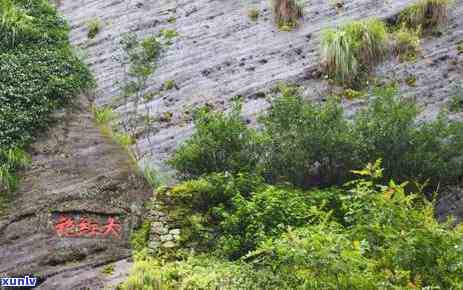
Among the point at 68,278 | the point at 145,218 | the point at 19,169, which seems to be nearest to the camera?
the point at 68,278

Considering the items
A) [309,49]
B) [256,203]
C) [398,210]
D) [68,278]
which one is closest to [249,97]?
[309,49]

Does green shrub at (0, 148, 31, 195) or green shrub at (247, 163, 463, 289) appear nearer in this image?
green shrub at (247, 163, 463, 289)

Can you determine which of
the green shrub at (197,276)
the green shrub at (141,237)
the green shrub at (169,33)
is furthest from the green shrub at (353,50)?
the green shrub at (197,276)

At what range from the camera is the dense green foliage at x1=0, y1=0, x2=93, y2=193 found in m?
10.1

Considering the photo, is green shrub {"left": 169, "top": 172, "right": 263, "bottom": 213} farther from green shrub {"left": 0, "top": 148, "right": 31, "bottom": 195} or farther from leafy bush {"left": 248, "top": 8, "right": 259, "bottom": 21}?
leafy bush {"left": 248, "top": 8, "right": 259, "bottom": 21}

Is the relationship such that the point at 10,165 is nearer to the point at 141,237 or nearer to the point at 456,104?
the point at 141,237

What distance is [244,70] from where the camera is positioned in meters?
11.9

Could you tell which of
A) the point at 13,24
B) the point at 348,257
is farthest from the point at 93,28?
the point at 348,257

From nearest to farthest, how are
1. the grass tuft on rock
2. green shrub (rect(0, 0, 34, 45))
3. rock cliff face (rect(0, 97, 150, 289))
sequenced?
rock cliff face (rect(0, 97, 150, 289)) → green shrub (rect(0, 0, 34, 45)) → the grass tuft on rock

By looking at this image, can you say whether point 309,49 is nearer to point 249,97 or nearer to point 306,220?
point 249,97

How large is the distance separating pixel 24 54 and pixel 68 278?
5.72 metres

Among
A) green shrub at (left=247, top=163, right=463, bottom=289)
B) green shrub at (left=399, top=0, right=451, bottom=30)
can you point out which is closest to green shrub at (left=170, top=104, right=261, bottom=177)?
green shrub at (left=247, top=163, right=463, bottom=289)

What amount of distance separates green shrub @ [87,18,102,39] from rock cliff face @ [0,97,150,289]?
4034 millimetres

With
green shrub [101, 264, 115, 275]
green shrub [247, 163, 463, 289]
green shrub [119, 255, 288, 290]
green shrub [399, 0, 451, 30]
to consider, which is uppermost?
green shrub [399, 0, 451, 30]
